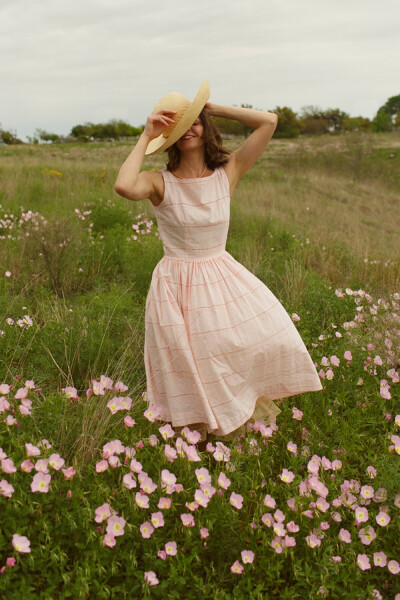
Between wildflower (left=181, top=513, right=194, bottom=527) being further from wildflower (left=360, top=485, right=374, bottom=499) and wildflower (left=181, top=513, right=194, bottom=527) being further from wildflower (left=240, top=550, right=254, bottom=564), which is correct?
wildflower (left=360, top=485, right=374, bottom=499)

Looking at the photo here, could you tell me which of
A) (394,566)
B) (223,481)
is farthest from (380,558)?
(223,481)

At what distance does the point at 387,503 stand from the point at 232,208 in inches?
233

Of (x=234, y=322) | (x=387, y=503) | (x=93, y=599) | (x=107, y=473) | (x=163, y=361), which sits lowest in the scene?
(x=387, y=503)

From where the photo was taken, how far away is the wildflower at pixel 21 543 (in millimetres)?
1512

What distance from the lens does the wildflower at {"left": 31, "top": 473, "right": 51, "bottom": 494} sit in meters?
1.67

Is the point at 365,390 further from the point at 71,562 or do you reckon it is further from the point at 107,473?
the point at 71,562

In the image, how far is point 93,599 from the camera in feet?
5.38

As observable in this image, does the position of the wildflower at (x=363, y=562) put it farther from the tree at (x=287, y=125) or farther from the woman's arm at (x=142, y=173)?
the tree at (x=287, y=125)

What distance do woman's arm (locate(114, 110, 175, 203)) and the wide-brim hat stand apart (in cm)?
4

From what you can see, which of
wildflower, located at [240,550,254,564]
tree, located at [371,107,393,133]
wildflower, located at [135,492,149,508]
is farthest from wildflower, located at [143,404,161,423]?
tree, located at [371,107,393,133]

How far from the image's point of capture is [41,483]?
170 cm

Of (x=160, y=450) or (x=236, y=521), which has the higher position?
(x=160, y=450)

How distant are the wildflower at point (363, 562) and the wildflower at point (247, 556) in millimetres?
391

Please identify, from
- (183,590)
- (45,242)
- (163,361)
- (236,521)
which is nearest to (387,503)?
(236,521)
